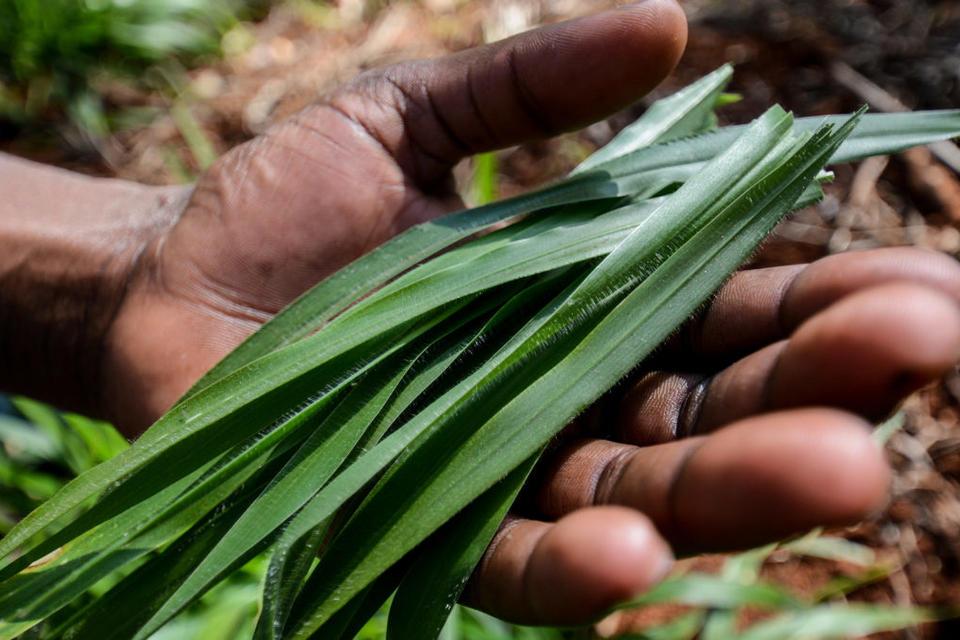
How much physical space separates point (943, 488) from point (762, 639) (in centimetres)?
67

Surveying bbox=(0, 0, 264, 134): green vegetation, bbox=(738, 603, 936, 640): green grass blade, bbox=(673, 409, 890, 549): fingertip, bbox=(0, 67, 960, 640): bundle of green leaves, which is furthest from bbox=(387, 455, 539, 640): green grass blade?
bbox=(0, 0, 264, 134): green vegetation

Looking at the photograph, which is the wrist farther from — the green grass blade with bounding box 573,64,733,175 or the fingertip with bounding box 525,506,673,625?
the fingertip with bounding box 525,506,673,625

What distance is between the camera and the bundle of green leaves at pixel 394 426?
0.90m

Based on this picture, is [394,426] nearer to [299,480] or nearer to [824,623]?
[299,480]

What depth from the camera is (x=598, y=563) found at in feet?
2.32

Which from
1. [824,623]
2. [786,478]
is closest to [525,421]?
[786,478]

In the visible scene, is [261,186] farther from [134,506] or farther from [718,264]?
[718,264]

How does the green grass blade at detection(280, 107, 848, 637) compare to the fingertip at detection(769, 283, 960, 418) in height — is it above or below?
below

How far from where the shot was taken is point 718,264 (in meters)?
0.99

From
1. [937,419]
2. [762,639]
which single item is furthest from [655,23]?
[937,419]

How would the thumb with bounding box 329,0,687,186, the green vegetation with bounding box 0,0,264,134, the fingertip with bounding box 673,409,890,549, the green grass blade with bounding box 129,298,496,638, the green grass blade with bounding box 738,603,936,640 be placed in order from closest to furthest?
the fingertip with bounding box 673,409,890,549 → the green grass blade with bounding box 129,298,496,638 → the thumb with bounding box 329,0,687,186 → the green grass blade with bounding box 738,603,936,640 → the green vegetation with bounding box 0,0,264,134

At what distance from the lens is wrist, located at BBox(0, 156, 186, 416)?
1622 millimetres

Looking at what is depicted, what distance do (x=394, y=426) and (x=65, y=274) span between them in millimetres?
1004

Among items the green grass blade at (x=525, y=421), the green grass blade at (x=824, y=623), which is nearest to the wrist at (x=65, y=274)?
the green grass blade at (x=525, y=421)
